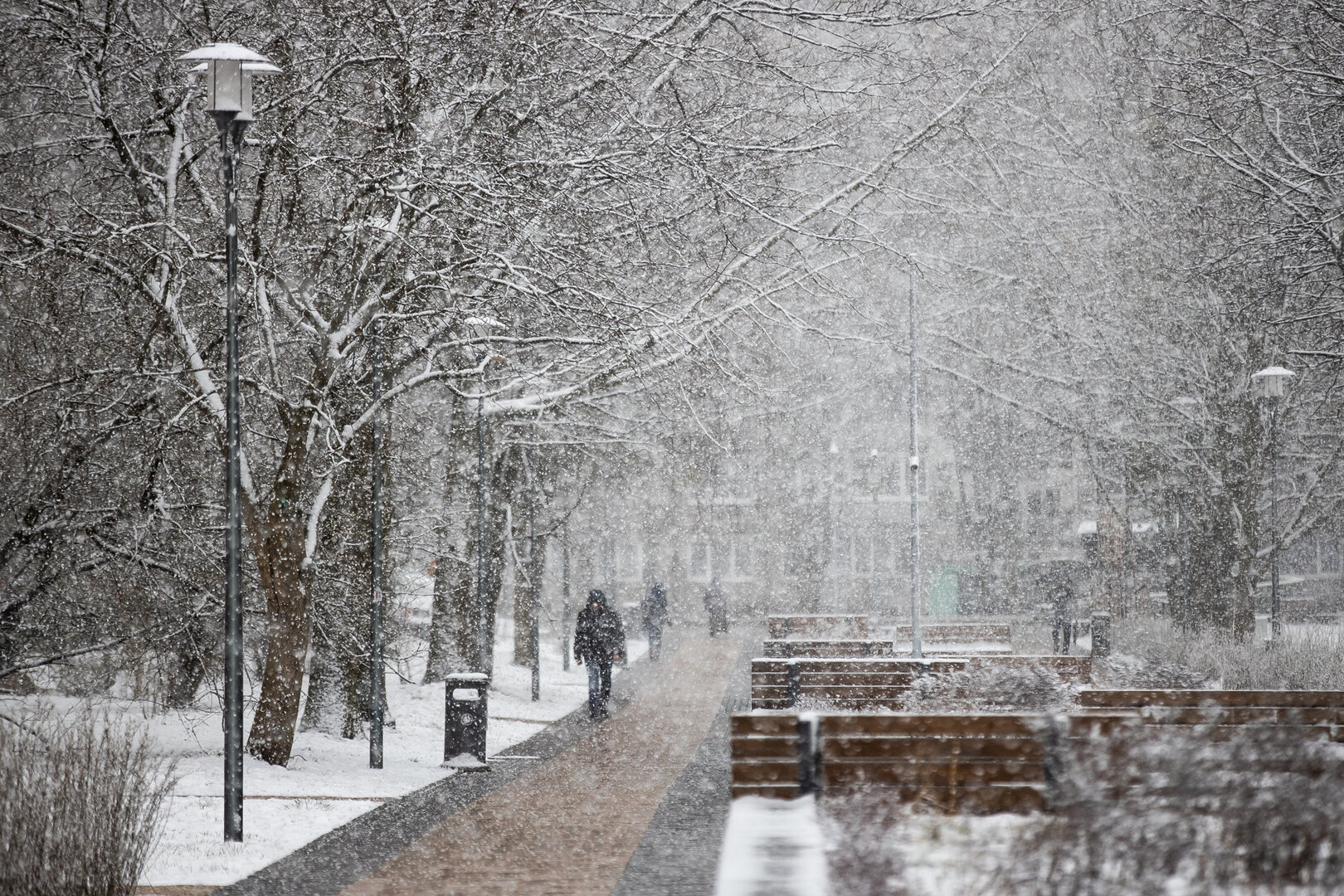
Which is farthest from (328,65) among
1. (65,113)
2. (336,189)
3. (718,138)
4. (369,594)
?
(369,594)

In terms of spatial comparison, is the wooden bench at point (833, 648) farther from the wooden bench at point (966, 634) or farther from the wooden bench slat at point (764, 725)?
the wooden bench slat at point (764, 725)

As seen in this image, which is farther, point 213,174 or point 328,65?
point 213,174

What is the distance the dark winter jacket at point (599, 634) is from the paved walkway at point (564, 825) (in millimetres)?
1018

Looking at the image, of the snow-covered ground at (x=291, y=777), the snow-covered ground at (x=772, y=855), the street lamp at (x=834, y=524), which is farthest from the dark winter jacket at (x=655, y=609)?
the snow-covered ground at (x=772, y=855)

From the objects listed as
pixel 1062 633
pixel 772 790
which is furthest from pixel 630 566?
pixel 772 790

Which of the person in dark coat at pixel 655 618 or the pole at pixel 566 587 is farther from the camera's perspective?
the person in dark coat at pixel 655 618

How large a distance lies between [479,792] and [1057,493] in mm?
43280

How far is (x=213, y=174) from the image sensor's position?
15.9m

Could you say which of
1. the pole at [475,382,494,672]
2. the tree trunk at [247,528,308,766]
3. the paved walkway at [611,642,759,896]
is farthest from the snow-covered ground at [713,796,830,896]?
the pole at [475,382,494,672]

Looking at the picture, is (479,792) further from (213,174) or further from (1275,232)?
(1275,232)

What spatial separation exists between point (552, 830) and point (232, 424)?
3.84 meters

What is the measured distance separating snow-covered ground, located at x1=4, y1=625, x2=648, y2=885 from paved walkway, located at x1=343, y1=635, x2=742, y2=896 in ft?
3.22

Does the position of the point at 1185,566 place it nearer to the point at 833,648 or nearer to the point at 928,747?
the point at 833,648

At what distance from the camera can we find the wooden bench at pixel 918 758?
9344 mm
